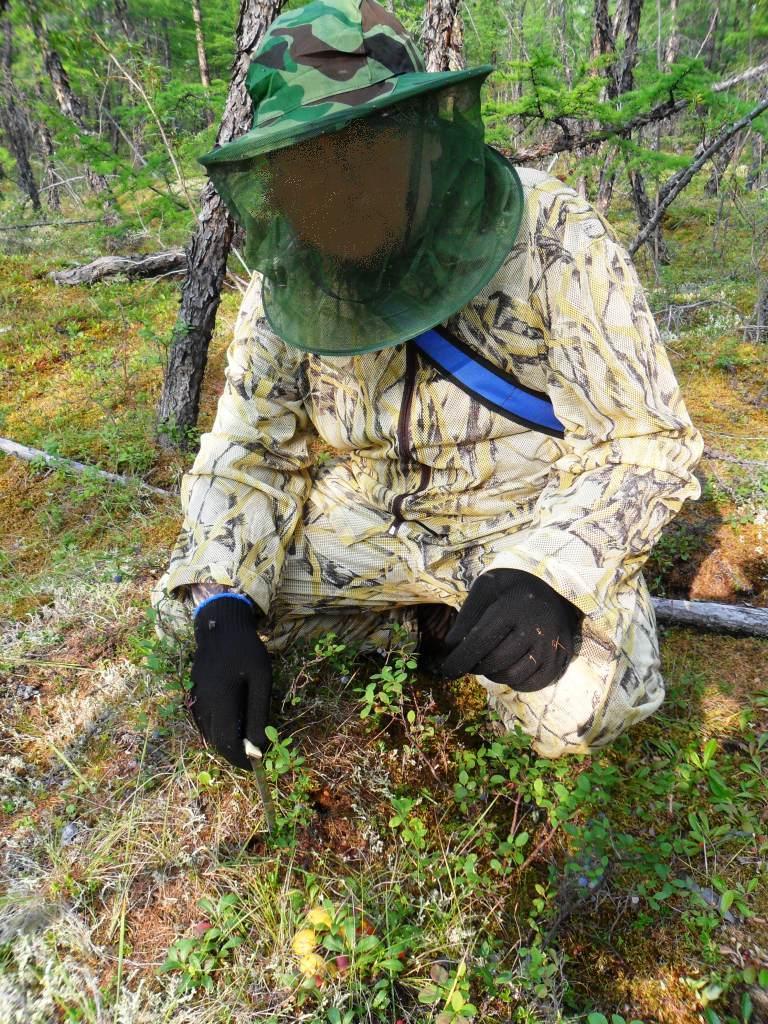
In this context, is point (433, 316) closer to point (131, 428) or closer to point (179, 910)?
point (179, 910)

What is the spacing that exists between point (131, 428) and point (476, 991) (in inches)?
167

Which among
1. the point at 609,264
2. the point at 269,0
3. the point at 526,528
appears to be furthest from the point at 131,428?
the point at 609,264

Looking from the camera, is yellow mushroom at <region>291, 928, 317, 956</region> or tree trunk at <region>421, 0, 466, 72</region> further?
tree trunk at <region>421, 0, 466, 72</region>

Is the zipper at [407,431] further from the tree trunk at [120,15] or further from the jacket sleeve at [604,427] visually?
the tree trunk at [120,15]

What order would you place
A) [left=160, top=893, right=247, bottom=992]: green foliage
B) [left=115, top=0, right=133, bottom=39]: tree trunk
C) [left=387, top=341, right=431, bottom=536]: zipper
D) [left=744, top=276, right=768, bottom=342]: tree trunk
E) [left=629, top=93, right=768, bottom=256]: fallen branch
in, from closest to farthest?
1. [left=160, top=893, right=247, bottom=992]: green foliage
2. [left=387, top=341, right=431, bottom=536]: zipper
3. [left=629, top=93, right=768, bottom=256]: fallen branch
4. [left=744, top=276, right=768, bottom=342]: tree trunk
5. [left=115, top=0, right=133, bottom=39]: tree trunk

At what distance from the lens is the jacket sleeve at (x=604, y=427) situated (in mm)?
1675

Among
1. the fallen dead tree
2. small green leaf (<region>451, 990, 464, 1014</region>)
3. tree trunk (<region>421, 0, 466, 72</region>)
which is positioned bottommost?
the fallen dead tree

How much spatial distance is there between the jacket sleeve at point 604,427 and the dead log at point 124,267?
7243 millimetres

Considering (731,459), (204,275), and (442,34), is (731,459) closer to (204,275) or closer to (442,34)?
(442,34)

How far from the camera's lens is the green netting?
4.81ft

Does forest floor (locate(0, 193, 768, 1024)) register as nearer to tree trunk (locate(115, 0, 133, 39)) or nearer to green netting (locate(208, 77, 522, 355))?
green netting (locate(208, 77, 522, 355))

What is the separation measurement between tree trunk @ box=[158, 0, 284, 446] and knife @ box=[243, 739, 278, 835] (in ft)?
10.4

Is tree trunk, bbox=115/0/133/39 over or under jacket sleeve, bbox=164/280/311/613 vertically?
over

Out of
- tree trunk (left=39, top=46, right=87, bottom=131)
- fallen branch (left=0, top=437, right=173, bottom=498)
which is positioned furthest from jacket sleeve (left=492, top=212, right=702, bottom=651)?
tree trunk (left=39, top=46, right=87, bottom=131)
